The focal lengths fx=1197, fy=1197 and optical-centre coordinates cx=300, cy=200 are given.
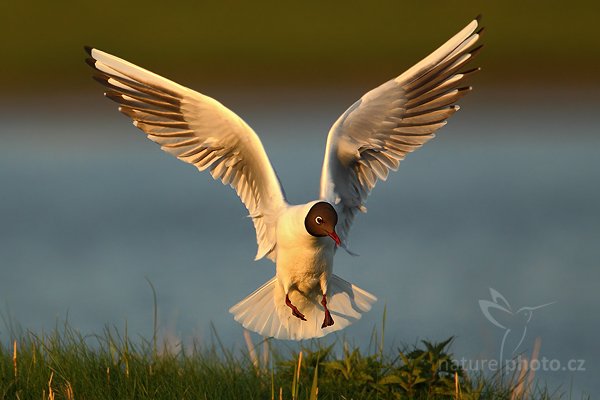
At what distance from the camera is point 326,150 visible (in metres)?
6.86

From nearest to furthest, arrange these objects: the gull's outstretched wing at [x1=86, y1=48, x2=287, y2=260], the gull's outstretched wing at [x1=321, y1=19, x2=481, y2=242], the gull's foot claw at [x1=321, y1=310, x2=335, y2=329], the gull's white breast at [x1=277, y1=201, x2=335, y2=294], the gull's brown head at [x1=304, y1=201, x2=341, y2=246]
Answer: the gull's brown head at [x1=304, y1=201, x2=341, y2=246] → the gull's white breast at [x1=277, y1=201, x2=335, y2=294] → the gull's foot claw at [x1=321, y1=310, x2=335, y2=329] → the gull's outstretched wing at [x1=86, y1=48, x2=287, y2=260] → the gull's outstretched wing at [x1=321, y1=19, x2=481, y2=242]

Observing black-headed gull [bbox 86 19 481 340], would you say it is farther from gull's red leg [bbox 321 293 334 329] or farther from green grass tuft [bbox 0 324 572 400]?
green grass tuft [bbox 0 324 572 400]

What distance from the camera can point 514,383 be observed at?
5895 mm

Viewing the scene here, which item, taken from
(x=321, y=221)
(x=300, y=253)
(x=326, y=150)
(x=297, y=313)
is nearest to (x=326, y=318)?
(x=297, y=313)

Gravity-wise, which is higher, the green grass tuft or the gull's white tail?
the gull's white tail

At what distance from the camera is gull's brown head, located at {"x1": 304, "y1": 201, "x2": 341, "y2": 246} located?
20.6 feet

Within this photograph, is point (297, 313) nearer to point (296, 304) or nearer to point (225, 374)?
point (296, 304)

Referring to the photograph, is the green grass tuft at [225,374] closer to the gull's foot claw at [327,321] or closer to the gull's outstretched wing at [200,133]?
the gull's foot claw at [327,321]

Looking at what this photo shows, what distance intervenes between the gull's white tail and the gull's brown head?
2.37 ft

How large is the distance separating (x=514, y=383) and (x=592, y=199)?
23.9 feet

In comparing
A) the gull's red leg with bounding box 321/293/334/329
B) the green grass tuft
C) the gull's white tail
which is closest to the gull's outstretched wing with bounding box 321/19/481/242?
the gull's white tail

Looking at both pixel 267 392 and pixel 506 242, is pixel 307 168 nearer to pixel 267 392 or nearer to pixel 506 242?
pixel 506 242

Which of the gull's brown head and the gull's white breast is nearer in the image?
the gull's brown head

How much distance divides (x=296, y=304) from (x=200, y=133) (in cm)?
115
